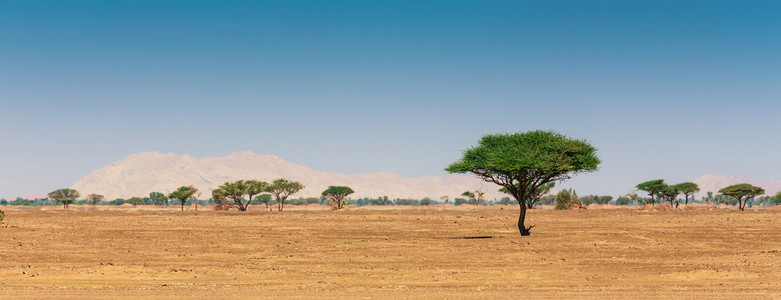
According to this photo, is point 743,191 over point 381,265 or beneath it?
over

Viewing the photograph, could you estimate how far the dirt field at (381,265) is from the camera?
58.6 ft

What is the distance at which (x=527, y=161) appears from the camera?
38281mm

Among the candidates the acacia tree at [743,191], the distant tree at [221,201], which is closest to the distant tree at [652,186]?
the acacia tree at [743,191]

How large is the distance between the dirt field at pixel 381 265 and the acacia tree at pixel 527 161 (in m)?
3.96

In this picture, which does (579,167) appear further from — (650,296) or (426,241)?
(650,296)

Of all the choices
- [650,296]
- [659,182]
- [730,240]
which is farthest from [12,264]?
[659,182]

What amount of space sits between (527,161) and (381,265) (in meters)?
16.8

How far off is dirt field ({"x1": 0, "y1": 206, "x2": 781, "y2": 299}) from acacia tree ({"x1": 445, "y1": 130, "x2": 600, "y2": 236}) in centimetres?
396

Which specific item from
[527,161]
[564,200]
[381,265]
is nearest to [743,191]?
[564,200]

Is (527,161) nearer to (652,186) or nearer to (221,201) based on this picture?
(221,201)

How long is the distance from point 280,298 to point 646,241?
25858mm

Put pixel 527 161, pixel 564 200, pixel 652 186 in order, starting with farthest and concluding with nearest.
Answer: pixel 652 186 < pixel 564 200 < pixel 527 161

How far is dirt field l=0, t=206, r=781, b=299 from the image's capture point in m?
17.9

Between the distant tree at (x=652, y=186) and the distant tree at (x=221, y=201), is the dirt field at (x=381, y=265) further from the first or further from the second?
the distant tree at (x=652, y=186)
